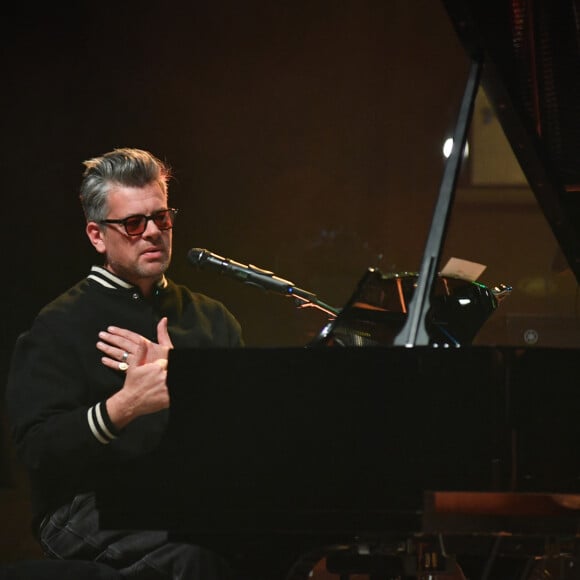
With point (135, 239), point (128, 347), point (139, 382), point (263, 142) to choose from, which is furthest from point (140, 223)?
point (263, 142)

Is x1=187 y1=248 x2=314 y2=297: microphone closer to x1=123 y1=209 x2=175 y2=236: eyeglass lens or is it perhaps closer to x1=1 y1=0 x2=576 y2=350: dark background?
x1=123 y1=209 x2=175 y2=236: eyeglass lens

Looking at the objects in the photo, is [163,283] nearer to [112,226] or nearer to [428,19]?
[112,226]

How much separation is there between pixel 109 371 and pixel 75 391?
4.0 inches

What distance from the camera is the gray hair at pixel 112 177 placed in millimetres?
2576

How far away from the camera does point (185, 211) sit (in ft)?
15.9

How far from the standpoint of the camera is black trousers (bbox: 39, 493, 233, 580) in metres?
2.26

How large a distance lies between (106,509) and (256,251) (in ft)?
10.5

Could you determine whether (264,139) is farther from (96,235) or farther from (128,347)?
(128,347)

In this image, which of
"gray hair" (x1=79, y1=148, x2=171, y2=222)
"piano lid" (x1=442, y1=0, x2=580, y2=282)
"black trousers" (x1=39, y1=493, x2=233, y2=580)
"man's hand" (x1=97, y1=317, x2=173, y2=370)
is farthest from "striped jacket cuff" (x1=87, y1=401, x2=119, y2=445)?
"piano lid" (x1=442, y1=0, x2=580, y2=282)

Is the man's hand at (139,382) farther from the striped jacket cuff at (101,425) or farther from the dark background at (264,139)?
the dark background at (264,139)

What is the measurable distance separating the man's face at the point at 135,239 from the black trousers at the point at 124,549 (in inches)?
23.7

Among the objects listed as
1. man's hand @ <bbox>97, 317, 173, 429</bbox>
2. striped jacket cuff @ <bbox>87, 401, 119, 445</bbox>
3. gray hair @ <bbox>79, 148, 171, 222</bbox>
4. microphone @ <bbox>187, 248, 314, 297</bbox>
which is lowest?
striped jacket cuff @ <bbox>87, 401, 119, 445</bbox>

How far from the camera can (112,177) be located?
2578 millimetres

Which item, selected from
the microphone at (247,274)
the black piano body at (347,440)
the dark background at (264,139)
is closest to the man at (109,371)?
the microphone at (247,274)
